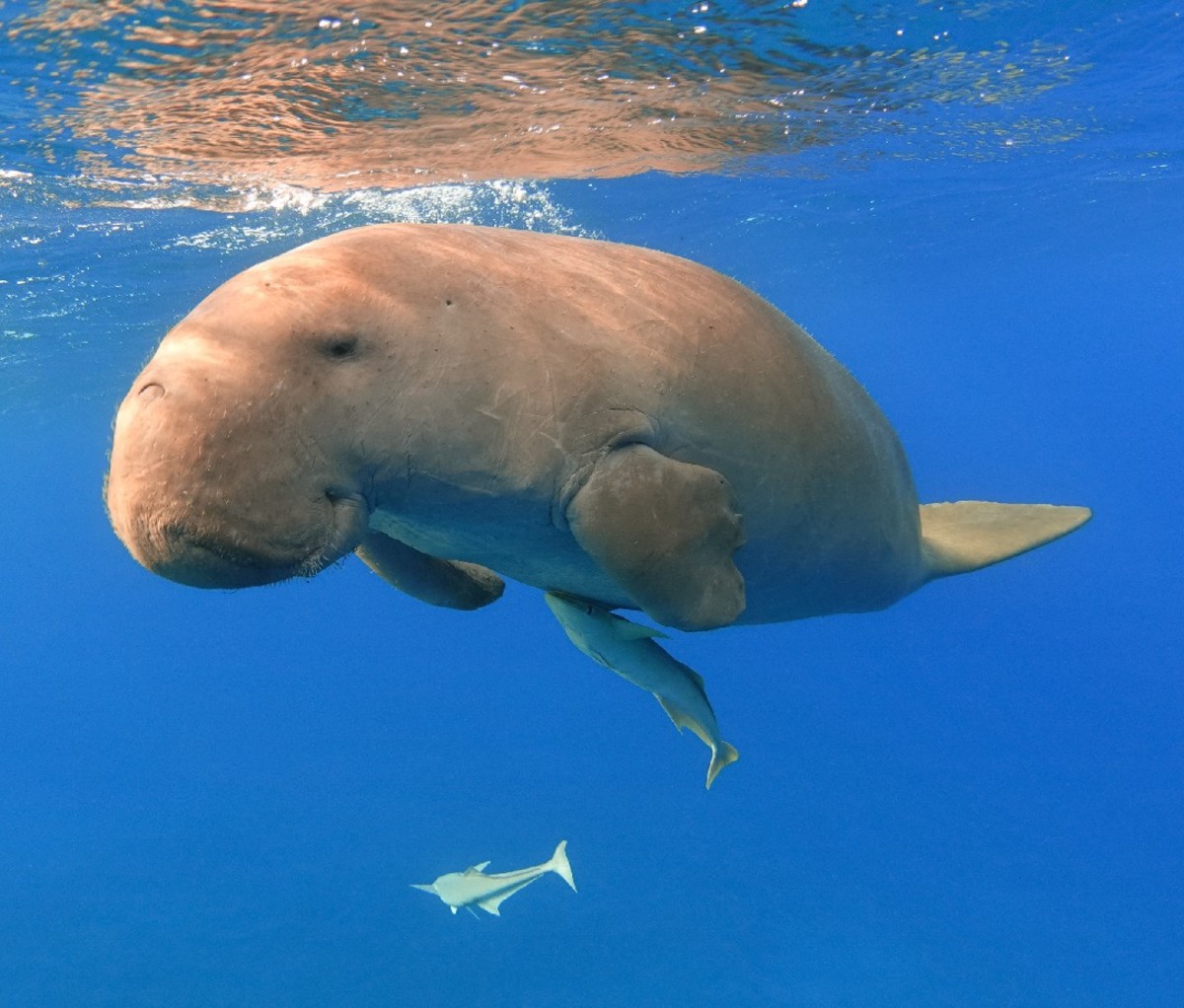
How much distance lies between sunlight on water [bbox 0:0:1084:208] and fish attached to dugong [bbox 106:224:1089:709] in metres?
5.63

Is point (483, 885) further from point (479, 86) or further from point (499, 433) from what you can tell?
point (499, 433)

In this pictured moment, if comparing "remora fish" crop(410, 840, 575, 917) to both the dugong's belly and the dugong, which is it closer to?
the dugong's belly

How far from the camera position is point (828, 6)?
8375 millimetres

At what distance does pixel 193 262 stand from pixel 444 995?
48.9ft

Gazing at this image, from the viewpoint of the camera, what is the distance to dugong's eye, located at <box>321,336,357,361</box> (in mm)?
2439

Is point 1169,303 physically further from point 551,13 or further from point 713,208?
point 551,13

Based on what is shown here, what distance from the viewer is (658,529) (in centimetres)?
280

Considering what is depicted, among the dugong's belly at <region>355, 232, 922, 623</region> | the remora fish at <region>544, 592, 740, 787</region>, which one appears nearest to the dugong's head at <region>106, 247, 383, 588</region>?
the dugong's belly at <region>355, 232, 922, 623</region>

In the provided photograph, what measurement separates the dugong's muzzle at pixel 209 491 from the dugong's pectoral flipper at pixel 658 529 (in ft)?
2.78

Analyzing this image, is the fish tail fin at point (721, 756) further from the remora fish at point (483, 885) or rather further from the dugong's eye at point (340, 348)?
the remora fish at point (483, 885)

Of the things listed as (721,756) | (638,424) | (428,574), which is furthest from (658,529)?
(721,756)

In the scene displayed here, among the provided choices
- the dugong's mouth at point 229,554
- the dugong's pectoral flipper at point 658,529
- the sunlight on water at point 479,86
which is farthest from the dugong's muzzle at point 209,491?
the sunlight on water at point 479,86

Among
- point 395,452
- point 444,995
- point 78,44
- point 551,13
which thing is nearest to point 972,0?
point 551,13

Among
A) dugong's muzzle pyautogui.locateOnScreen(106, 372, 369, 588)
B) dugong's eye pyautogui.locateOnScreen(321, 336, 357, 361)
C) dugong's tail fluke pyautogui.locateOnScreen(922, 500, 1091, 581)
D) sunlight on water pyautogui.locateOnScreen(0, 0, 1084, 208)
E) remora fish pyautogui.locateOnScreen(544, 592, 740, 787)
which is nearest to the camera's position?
dugong's muzzle pyautogui.locateOnScreen(106, 372, 369, 588)
